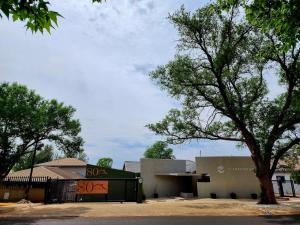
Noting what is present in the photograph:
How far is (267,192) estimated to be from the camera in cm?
2245

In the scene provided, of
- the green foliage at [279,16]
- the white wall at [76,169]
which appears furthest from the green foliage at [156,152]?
the green foliage at [279,16]

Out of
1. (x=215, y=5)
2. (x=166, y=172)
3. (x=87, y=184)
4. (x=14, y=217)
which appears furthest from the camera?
(x=166, y=172)

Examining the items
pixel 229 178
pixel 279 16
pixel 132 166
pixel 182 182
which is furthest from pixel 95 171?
pixel 279 16

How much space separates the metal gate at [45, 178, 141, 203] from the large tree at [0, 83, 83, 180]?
6.75m

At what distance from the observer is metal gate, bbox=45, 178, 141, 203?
78.6ft

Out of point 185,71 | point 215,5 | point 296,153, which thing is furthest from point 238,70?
point 215,5

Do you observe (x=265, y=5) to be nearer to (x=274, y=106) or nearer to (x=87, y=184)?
(x=274, y=106)

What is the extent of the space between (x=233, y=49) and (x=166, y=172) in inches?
792

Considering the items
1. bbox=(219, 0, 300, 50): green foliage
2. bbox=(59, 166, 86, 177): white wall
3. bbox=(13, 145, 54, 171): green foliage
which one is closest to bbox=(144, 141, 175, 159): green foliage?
bbox=(13, 145, 54, 171): green foliage

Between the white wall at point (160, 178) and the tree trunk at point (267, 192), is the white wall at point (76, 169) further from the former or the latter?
the tree trunk at point (267, 192)

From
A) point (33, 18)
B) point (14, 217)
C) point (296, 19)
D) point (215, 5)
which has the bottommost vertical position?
point (14, 217)

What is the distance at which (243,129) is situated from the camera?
23125 mm

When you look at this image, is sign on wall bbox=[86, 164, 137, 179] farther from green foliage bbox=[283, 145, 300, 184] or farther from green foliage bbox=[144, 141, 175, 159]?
green foliage bbox=[144, 141, 175, 159]

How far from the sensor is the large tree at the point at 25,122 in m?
26.7
